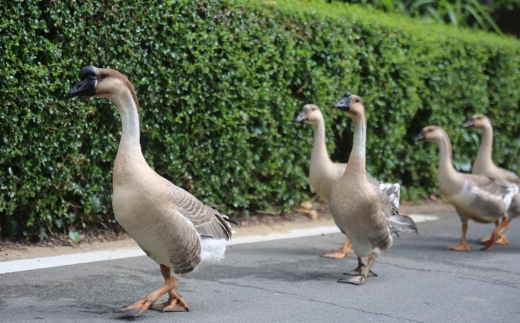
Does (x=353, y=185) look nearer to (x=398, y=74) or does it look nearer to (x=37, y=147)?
(x=37, y=147)

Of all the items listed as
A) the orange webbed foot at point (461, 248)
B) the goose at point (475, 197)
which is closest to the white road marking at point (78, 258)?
the orange webbed foot at point (461, 248)

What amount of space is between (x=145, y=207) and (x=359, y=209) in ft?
7.88

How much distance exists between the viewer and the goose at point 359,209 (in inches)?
252

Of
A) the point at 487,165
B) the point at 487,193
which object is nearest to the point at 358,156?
the point at 487,193

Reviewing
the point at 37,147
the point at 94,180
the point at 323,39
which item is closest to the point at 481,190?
the point at 323,39

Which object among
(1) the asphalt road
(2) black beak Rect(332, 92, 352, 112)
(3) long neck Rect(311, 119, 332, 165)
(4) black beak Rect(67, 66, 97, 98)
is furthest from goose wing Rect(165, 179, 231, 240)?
(3) long neck Rect(311, 119, 332, 165)

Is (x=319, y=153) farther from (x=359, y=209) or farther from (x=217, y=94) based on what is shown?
(x=359, y=209)

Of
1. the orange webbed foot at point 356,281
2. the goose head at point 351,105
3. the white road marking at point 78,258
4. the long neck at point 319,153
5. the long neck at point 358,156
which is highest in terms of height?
the goose head at point 351,105

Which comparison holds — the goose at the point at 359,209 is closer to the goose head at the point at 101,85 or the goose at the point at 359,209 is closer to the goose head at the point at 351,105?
the goose head at the point at 351,105

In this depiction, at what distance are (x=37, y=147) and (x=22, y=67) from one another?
2.73 ft

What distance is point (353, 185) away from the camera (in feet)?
21.3

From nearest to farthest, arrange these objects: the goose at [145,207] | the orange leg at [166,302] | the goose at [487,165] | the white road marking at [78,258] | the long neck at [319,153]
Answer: the goose at [145,207]
the orange leg at [166,302]
the white road marking at [78,258]
the long neck at [319,153]
the goose at [487,165]

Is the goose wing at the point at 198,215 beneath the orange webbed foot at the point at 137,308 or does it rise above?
above

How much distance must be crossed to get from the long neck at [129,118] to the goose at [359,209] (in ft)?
7.41
